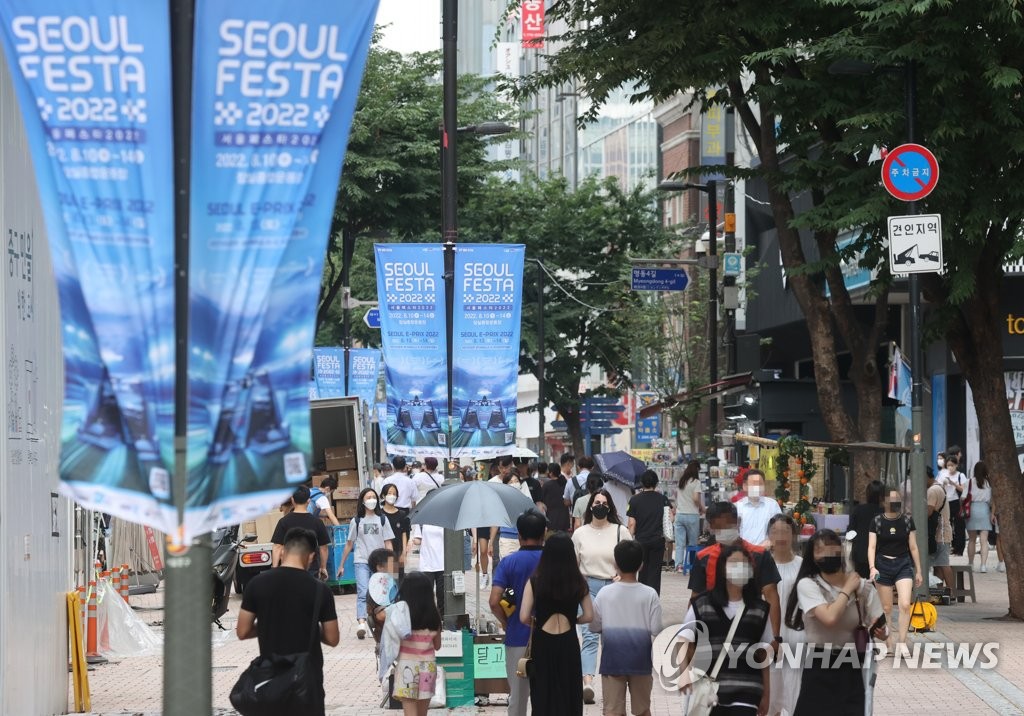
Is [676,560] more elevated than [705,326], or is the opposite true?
[705,326]

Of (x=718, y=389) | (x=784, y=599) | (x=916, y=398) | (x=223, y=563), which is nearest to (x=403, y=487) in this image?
(x=223, y=563)

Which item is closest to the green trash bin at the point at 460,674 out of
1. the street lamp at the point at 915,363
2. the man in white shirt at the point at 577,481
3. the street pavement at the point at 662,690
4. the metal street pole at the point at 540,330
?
the street pavement at the point at 662,690

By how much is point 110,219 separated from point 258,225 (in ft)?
1.62

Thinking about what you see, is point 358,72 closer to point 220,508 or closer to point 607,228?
point 220,508

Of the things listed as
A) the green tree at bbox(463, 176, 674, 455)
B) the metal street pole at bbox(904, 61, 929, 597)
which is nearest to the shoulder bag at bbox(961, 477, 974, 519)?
the metal street pole at bbox(904, 61, 929, 597)

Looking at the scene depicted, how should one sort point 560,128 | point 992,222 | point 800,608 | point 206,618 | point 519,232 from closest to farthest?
1. point 206,618
2. point 800,608
3. point 992,222
4. point 519,232
5. point 560,128

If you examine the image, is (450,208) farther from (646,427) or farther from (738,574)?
(646,427)

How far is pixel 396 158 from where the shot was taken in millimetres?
34375

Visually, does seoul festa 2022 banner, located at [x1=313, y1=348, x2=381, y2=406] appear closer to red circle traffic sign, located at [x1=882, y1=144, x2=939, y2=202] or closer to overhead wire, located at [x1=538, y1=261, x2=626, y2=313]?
overhead wire, located at [x1=538, y1=261, x2=626, y2=313]

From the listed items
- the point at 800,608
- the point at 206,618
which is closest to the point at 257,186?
the point at 206,618

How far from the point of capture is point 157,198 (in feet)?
18.4

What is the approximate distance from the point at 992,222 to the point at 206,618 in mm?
15505

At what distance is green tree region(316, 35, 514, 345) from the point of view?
113 ft

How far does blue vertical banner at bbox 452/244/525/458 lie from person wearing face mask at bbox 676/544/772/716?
10.2 meters
